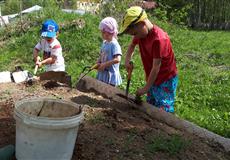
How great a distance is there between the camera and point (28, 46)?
10.7 metres

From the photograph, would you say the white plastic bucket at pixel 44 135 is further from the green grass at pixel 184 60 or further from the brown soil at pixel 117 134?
the green grass at pixel 184 60

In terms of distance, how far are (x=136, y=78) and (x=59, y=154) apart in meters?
5.07

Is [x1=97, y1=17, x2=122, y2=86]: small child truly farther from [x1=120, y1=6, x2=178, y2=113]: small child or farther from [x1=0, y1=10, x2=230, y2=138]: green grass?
[x1=0, y1=10, x2=230, y2=138]: green grass

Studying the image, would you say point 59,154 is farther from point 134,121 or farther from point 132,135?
point 134,121

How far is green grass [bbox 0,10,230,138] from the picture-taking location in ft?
21.8

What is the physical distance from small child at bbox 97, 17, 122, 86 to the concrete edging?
175 mm

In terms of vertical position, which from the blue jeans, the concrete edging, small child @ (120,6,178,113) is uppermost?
small child @ (120,6,178,113)

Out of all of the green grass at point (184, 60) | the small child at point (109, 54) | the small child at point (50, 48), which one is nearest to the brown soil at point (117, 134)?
the small child at point (109, 54)

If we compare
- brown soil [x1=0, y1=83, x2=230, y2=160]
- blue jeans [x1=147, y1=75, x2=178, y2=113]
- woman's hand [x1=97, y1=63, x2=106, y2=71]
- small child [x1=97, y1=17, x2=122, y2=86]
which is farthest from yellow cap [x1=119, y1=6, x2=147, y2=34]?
woman's hand [x1=97, y1=63, x2=106, y2=71]

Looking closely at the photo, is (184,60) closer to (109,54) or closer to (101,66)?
(109,54)

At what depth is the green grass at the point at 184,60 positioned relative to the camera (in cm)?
664

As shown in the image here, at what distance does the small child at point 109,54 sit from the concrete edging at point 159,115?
0.18m

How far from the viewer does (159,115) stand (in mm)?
4816

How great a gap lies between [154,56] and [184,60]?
5863 mm
